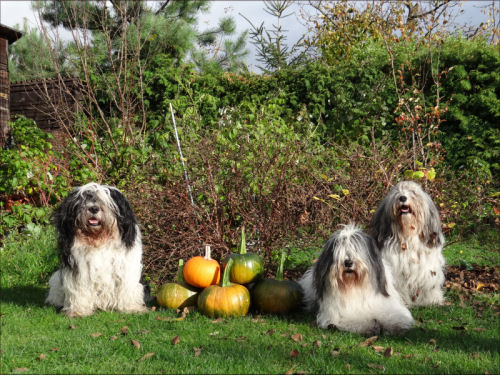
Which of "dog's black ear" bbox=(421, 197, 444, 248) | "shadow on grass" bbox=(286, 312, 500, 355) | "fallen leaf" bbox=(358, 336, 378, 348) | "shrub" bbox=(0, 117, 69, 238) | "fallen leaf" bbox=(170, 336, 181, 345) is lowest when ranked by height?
"shadow on grass" bbox=(286, 312, 500, 355)

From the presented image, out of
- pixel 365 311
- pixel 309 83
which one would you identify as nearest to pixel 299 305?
pixel 365 311

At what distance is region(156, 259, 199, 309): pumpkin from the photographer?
479 centimetres

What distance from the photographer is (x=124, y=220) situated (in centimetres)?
456

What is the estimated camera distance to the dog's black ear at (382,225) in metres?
4.66

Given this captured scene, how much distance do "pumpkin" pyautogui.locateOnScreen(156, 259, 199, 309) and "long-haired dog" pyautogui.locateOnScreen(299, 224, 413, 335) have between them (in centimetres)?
138

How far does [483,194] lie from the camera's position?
6.88 m

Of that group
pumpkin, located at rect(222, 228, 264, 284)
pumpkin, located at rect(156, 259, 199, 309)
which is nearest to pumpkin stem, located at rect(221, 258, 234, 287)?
pumpkin, located at rect(222, 228, 264, 284)

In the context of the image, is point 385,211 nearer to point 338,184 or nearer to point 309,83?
point 338,184

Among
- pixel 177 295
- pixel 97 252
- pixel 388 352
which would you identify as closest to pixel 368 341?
pixel 388 352

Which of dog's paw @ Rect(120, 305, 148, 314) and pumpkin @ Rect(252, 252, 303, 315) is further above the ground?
pumpkin @ Rect(252, 252, 303, 315)

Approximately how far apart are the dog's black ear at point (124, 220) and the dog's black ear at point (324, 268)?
67.9 inches

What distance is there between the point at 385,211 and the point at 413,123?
2.35 metres

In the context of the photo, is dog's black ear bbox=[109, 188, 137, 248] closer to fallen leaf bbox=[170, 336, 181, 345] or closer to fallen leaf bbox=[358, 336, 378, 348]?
fallen leaf bbox=[170, 336, 181, 345]

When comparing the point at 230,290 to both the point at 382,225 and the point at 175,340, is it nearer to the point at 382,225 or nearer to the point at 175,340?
the point at 175,340
